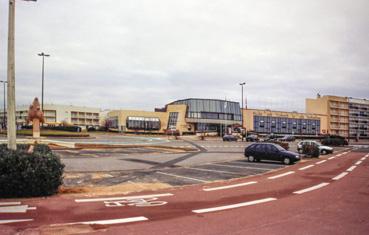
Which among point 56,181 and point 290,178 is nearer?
point 56,181

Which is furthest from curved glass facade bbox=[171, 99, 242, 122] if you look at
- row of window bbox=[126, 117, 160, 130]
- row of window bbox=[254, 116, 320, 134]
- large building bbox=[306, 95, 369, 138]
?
large building bbox=[306, 95, 369, 138]

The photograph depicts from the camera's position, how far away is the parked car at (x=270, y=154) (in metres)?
24.6

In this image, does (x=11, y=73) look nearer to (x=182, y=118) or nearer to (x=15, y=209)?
(x=15, y=209)

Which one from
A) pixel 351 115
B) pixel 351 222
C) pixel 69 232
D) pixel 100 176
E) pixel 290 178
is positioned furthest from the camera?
pixel 351 115

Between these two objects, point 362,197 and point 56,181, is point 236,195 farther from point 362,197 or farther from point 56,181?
point 56,181

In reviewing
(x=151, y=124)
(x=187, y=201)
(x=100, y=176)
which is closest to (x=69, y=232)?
(x=187, y=201)

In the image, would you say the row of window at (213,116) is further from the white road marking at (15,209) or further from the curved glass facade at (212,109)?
the white road marking at (15,209)

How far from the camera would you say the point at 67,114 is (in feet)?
420

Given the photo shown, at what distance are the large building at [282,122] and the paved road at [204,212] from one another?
86678 mm

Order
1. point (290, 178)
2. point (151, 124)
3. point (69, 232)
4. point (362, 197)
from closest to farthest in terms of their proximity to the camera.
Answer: point (69, 232) < point (362, 197) < point (290, 178) < point (151, 124)

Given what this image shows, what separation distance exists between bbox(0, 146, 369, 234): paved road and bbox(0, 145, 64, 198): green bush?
543mm

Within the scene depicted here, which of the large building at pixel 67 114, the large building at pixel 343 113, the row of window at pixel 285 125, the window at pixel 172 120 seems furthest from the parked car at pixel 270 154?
the large building at pixel 67 114

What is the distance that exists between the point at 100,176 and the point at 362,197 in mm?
11073

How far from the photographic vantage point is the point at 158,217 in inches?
331
